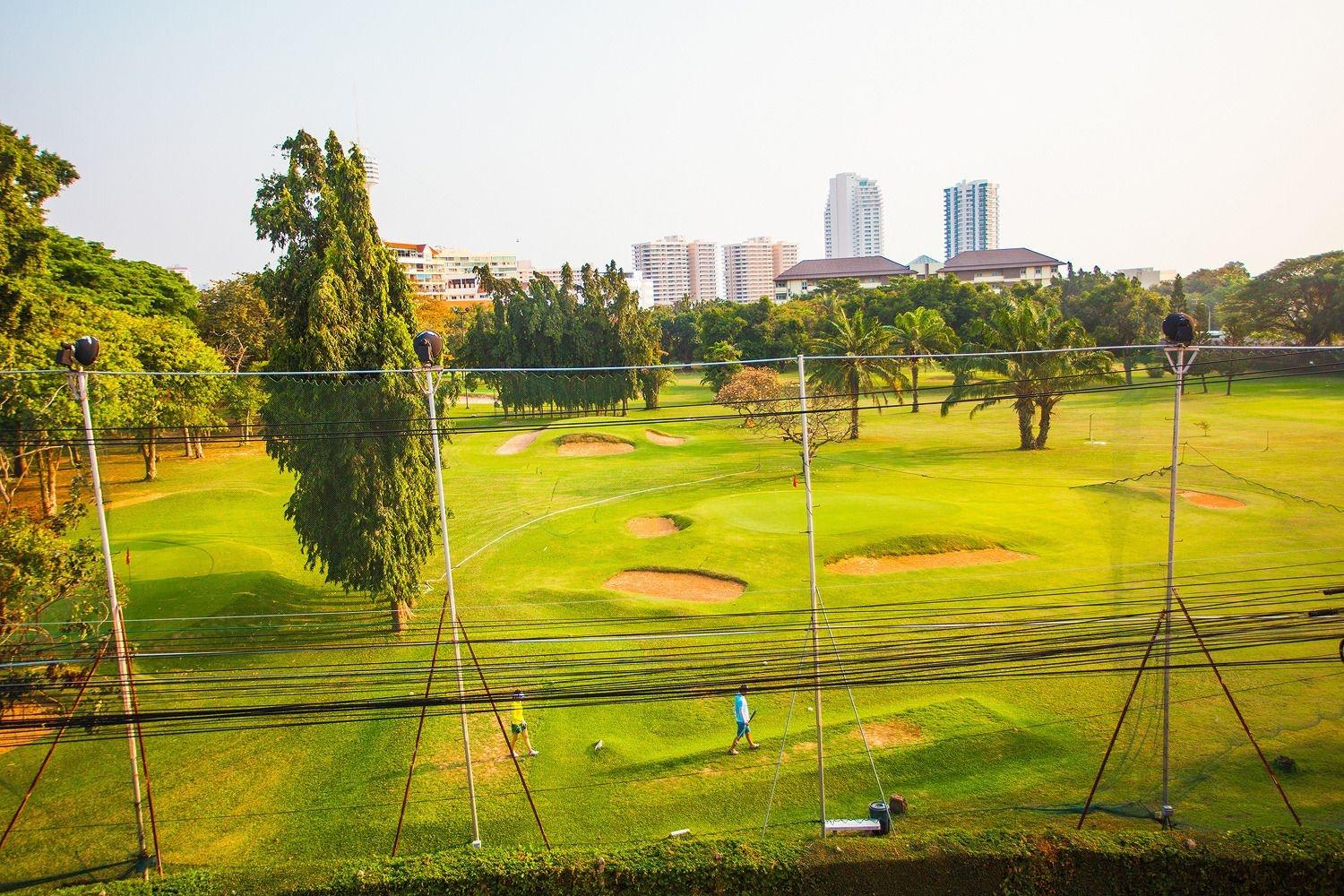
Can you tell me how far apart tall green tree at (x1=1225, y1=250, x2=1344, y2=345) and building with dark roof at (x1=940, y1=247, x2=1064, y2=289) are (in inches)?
2582

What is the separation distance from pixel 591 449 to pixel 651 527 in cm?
1727

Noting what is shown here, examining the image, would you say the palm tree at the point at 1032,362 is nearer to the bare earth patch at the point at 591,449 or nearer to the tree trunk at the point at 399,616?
the bare earth patch at the point at 591,449

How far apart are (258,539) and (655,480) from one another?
53.0ft

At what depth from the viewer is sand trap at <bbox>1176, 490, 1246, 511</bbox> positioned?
2844cm

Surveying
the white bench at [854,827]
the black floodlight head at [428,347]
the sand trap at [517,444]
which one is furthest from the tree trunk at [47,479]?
the white bench at [854,827]

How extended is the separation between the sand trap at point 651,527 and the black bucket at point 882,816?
56.3 feet

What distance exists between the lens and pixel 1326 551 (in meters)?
23.0

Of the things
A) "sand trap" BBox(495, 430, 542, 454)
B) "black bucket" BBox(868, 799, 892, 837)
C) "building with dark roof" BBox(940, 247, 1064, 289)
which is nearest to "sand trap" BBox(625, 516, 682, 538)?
"sand trap" BBox(495, 430, 542, 454)

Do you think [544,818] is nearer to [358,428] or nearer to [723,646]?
[723,646]

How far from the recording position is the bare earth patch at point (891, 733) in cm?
1508

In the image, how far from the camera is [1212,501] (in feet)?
95.8

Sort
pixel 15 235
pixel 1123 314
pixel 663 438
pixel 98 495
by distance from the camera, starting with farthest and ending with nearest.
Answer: pixel 1123 314 < pixel 663 438 < pixel 15 235 < pixel 98 495

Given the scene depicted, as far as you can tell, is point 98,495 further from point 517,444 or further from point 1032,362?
point 1032,362

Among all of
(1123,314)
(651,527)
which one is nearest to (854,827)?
(651,527)
